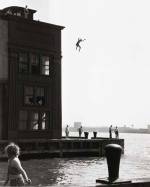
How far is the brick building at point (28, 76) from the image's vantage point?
44312mm

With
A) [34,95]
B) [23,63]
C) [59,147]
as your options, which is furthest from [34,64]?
[59,147]

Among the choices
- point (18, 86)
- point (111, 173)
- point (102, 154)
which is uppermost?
point (18, 86)

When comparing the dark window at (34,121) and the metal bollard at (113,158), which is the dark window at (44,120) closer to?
the dark window at (34,121)

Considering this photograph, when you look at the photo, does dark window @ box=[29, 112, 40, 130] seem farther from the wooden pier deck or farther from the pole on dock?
the pole on dock

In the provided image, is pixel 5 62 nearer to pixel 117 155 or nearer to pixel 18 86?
pixel 18 86

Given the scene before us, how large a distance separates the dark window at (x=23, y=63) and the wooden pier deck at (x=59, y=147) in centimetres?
735

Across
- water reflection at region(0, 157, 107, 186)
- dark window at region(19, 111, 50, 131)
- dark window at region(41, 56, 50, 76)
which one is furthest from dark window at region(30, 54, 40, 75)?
water reflection at region(0, 157, 107, 186)

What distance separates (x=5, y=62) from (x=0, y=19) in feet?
14.5

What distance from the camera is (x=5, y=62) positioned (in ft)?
146

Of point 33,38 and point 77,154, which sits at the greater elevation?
point 33,38

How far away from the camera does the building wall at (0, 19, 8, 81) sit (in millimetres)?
44562

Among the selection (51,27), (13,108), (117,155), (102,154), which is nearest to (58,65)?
(51,27)

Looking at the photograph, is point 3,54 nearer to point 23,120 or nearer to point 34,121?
point 23,120

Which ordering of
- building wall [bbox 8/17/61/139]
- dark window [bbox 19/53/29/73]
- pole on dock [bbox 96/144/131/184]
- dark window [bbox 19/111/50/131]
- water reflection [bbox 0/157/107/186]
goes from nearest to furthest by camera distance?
pole on dock [bbox 96/144/131/184]
water reflection [bbox 0/157/107/186]
building wall [bbox 8/17/61/139]
dark window [bbox 19/111/50/131]
dark window [bbox 19/53/29/73]
